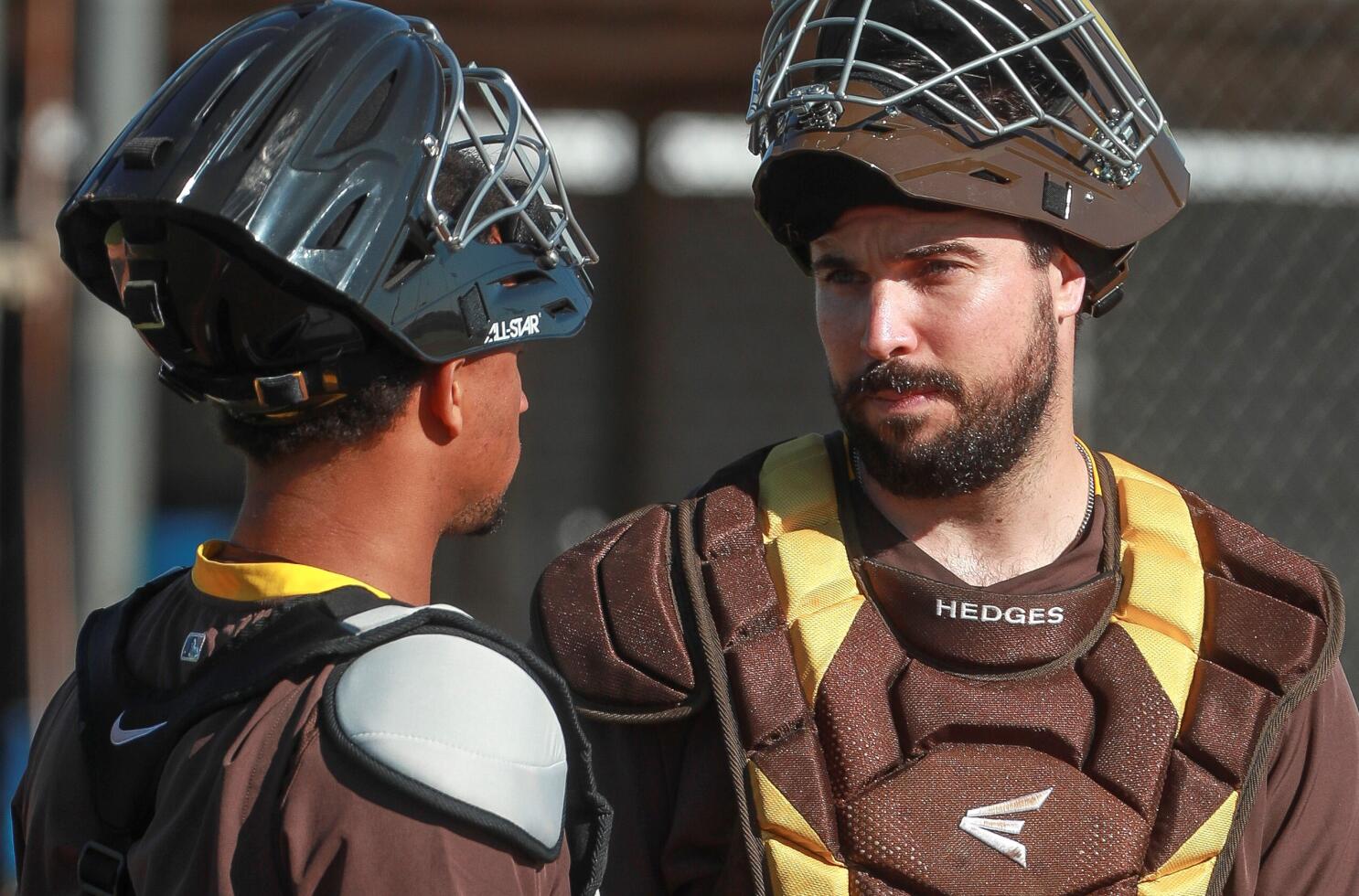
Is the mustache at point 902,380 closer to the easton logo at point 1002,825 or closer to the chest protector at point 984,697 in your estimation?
the chest protector at point 984,697

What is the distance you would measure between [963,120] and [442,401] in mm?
867

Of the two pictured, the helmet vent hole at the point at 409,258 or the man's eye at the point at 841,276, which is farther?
the man's eye at the point at 841,276

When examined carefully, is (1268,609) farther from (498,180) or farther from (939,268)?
(498,180)

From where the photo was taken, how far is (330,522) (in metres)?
1.41

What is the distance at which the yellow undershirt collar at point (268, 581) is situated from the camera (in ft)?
4.44

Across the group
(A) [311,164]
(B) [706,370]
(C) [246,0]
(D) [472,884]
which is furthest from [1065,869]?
(B) [706,370]

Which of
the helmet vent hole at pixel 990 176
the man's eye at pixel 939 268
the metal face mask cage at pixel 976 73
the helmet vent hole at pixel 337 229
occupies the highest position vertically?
the metal face mask cage at pixel 976 73

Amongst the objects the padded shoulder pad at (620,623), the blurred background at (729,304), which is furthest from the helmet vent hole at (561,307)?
the blurred background at (729,304)

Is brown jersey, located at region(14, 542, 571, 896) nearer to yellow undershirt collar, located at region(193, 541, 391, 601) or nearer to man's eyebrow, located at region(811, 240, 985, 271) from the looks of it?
yellow undershirt collar, located at region(193, 541, 391, 601)

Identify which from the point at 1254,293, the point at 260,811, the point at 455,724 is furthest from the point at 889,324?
the point at 1254,293

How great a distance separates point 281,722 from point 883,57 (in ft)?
4.25

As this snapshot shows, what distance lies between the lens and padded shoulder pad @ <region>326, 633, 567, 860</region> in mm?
1183

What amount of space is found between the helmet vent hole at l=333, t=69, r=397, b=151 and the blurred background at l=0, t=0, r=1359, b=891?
3.43 meters

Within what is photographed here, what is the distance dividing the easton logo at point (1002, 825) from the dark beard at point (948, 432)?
0.44 m
